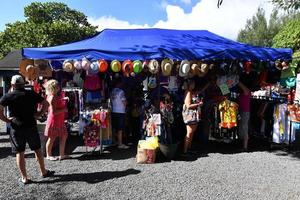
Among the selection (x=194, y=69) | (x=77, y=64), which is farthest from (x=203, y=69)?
(x=77, y=64)

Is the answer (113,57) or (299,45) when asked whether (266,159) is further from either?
(299,45)

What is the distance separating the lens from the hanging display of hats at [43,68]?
7998mm

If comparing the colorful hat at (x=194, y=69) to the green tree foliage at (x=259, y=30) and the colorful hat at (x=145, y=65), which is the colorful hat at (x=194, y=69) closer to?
the colorful hat at (x=145, y=65)

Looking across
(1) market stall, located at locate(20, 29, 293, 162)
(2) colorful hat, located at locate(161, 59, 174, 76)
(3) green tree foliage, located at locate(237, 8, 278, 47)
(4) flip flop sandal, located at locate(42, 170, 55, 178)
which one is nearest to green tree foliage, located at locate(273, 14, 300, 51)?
(1) market stall, located at locate(20, 29, 293, 162)

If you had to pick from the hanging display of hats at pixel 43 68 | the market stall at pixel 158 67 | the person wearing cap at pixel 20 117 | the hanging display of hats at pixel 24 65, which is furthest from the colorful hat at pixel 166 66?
the person wearing cap at pixel 20 117

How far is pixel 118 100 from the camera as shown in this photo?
26.3 feet

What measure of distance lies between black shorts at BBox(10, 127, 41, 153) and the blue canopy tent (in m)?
2.41

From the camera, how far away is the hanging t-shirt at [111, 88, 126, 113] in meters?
7.99

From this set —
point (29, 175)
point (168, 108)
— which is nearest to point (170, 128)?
point (168, 108)

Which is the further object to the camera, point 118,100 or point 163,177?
point 118,100

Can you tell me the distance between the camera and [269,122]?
345 inches

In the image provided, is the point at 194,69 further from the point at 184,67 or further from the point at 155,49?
the point at 155,49

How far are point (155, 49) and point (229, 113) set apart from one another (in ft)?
6.72

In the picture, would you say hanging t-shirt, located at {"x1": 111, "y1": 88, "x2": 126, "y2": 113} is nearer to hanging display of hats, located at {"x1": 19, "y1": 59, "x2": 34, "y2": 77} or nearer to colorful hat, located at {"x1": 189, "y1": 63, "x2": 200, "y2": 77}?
colorful hat, located at {"x1": 189, "y1": 63, "x2": 200, "y2": 77}
